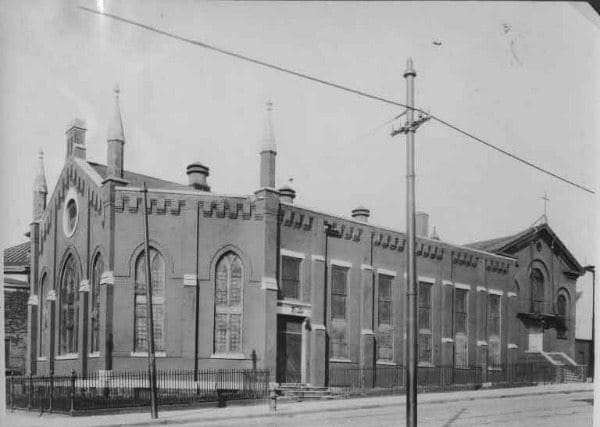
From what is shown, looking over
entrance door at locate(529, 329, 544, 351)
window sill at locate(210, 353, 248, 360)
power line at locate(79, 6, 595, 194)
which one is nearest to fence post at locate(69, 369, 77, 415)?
window sill at locate(210, 353, 248, 360)

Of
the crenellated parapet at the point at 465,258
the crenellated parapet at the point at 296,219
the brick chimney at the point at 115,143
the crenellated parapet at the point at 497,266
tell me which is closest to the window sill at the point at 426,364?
the crenellated parapet at the point at 465,258

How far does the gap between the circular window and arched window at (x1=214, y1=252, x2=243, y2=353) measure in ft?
5.48

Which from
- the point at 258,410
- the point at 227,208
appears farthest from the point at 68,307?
the point at 258,410

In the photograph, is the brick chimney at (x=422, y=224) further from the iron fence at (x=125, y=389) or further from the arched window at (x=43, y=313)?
the arched window at (x=43, y=313)

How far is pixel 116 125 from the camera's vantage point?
260 inches

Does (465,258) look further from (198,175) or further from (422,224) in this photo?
(198,175)

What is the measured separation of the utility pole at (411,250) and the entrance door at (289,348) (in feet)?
3.95

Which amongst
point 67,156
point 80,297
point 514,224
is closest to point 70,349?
point 80,297

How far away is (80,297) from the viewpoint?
23.6ft

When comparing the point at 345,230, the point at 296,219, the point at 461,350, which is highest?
the point at 296,219

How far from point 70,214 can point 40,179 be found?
62 cm

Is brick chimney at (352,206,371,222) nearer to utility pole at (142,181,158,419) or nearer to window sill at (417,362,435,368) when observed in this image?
window sill at (417,362,435,368)

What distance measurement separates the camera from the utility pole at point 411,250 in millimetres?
7020

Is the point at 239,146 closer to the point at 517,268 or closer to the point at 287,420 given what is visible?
the point at 287,420
